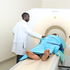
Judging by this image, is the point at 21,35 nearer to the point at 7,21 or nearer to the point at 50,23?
the point at 7,21

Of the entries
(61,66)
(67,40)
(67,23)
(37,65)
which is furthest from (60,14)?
(37,65)

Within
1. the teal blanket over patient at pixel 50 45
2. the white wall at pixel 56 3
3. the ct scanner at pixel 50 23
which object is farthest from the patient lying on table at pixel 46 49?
the white wall at pixel 56 3

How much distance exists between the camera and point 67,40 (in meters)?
3.13

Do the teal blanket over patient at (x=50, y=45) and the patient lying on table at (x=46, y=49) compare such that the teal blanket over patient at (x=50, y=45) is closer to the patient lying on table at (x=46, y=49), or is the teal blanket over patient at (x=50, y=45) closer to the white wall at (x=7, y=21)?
the patient lying on table at (x=46, y=49)

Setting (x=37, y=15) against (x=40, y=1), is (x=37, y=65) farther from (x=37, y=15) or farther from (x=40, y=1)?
(x=40, y=1)

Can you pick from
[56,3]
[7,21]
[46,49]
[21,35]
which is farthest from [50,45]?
[56,3]

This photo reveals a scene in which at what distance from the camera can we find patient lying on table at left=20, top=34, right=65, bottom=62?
225 centimetres

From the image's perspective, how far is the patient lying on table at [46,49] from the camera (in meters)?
2.25

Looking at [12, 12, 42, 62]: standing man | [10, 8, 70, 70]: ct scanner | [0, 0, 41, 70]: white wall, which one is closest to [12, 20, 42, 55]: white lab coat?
[12, 12, 42, 62]: standing man

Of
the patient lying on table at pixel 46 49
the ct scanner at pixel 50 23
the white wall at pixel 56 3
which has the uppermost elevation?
the white wall at pixel 56 3

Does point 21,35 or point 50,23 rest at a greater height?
point 50,23

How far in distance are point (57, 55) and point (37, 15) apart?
3.45 feet

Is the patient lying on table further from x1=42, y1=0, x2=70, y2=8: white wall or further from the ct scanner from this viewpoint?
x1=42, y1=0, x2=70, y2=8: white wall

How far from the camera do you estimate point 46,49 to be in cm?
245
